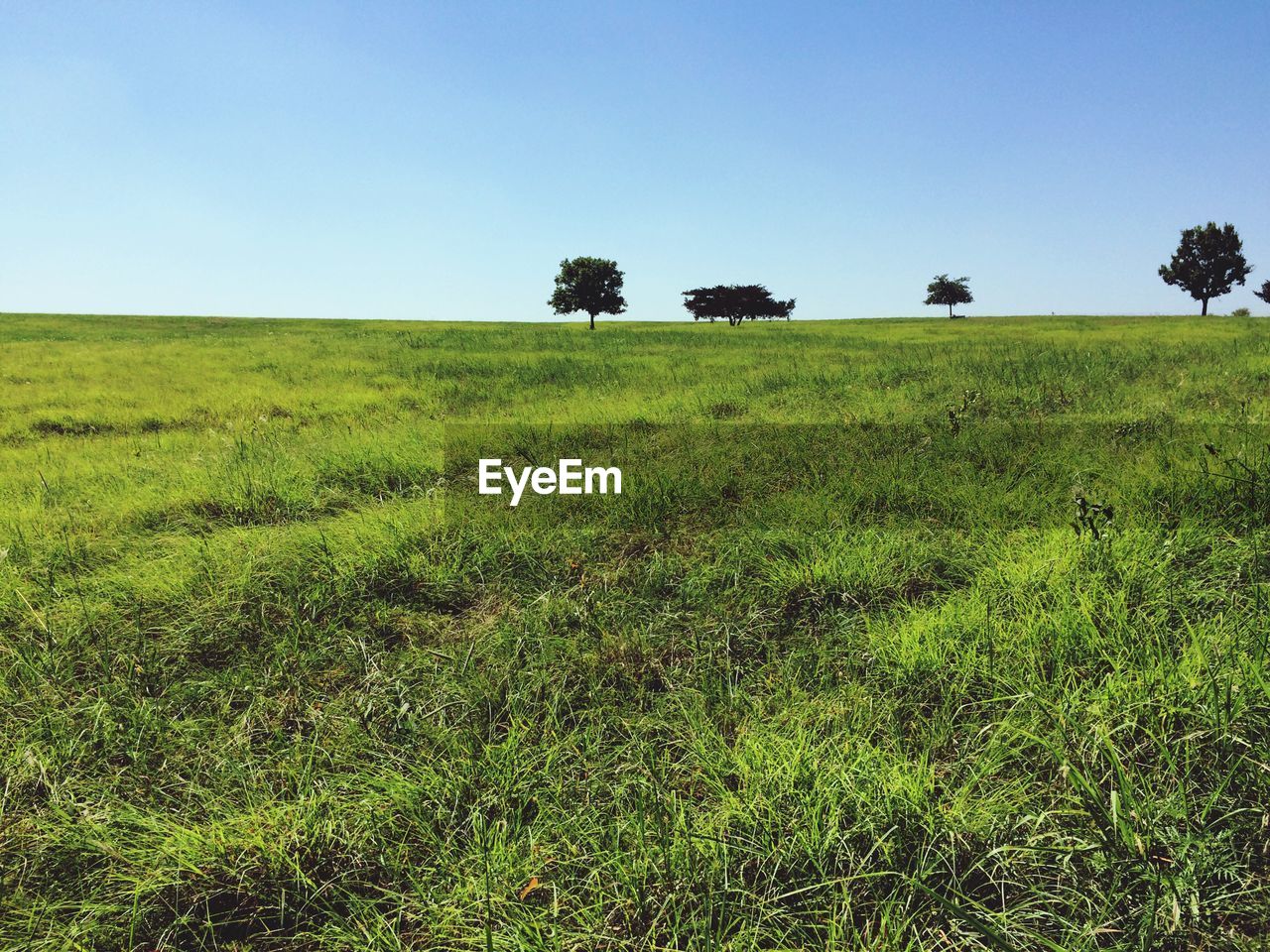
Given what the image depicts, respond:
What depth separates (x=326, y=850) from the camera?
184 centimetres

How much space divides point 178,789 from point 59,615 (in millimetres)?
1632

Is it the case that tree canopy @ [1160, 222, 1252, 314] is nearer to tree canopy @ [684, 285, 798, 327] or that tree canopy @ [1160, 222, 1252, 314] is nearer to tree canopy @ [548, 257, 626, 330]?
tree canopy @ [684, 285, 798, 327]

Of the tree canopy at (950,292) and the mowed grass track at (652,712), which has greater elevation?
the tree canopy at (950,292)

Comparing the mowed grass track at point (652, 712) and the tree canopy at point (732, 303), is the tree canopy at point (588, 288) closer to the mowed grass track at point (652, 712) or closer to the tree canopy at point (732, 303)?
the tree canopy at point (732, 303)

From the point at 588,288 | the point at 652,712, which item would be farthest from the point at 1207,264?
the point at 652,712

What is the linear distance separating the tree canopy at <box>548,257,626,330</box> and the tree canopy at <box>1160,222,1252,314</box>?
56.7 metres

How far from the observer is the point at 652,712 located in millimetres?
2410

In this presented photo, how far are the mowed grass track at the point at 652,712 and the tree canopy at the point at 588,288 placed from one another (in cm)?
5475

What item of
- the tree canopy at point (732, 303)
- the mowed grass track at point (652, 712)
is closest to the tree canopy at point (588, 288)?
the tree canopy at point (732, 303)

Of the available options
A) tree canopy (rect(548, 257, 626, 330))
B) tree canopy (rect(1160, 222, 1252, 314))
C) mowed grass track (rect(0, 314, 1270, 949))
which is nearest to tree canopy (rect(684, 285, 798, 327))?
tree canopy (rect(548, 257, 626, 330))

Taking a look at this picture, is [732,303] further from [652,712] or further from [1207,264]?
[652,712]

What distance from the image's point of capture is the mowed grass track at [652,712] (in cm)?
162

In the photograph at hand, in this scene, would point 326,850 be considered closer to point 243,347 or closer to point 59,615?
point 59,615

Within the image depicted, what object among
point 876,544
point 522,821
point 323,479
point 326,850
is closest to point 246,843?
point 326,850
